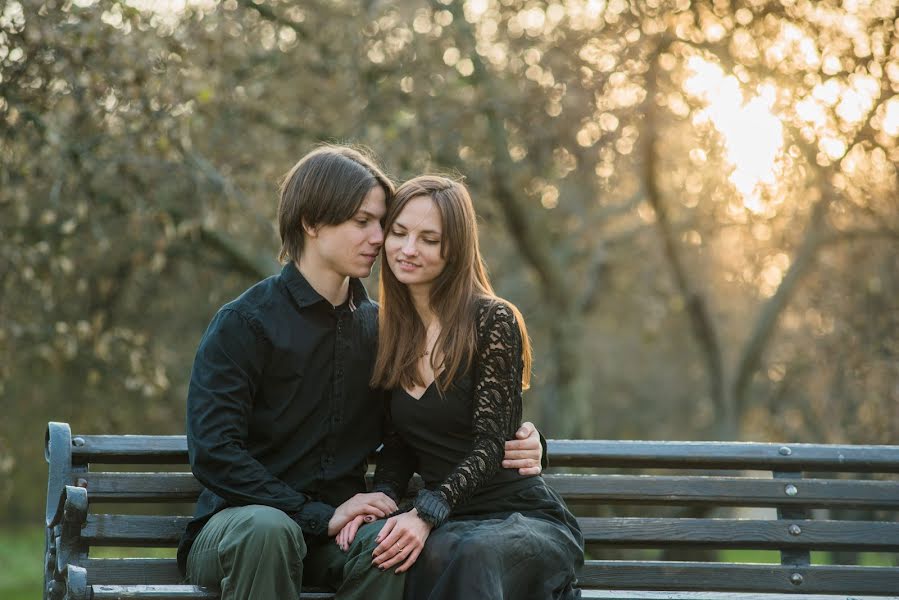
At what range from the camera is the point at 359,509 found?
361 centimetres

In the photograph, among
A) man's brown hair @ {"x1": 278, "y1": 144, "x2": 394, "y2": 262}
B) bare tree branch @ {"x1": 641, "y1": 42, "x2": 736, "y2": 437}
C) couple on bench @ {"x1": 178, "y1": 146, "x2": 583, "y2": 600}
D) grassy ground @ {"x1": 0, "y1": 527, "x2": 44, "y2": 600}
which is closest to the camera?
couple on bench @ {"x1": 178, "y1": 146, "x2": 583, "y2": 600}

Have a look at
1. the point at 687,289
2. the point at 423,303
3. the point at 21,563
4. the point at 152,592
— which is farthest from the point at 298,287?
the point at 21,563

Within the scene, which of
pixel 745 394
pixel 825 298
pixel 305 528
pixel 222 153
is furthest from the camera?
pixel 745 394

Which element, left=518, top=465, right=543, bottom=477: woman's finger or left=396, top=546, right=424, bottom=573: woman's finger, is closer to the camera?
left=396, top=546, right=424, bottom=573: woman's finger

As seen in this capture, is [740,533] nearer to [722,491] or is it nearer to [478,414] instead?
[722,491]

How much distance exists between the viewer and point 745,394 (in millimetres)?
11805

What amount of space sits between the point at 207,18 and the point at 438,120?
2188 millimetres

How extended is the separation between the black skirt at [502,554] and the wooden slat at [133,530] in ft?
3.09

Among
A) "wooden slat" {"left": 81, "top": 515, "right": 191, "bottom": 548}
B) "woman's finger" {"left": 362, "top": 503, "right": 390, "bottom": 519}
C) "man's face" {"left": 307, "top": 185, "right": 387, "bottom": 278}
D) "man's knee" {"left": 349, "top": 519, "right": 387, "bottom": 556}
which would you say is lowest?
"wooden slat" {"left": 81, "top": 515, "right": 191, "bottom": 548}

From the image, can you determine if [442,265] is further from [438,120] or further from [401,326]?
[438,120]

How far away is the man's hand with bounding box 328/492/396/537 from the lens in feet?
11.8

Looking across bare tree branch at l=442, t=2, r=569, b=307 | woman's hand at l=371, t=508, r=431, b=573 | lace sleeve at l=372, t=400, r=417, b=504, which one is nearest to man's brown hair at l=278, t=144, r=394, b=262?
lace sleeve at l=372, t=400, r=417, b=504

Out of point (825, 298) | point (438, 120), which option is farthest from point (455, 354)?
point (825, 298)

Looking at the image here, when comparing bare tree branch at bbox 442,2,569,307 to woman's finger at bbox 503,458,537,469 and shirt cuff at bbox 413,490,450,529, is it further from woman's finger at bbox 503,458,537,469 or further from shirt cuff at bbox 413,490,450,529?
shirt cuff at bbox 413,490,450,529
